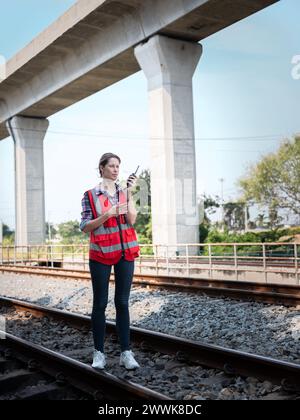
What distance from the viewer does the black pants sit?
4.64 metres

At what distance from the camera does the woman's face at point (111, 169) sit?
469 cm

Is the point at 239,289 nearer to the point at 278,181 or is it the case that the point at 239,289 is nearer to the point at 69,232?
the point at 278,181

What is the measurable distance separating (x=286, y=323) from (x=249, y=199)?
45.3 m

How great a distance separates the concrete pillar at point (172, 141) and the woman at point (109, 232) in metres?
17.1

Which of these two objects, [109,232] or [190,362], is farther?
[190,362]

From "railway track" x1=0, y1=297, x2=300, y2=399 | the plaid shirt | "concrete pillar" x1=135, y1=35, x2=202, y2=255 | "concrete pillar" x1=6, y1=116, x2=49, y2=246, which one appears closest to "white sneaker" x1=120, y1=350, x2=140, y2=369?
"railway track" x1=0, y1=297, x2=300, y2=399

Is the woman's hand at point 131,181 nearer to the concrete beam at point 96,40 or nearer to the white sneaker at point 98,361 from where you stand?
the white sneaker at point 98,361

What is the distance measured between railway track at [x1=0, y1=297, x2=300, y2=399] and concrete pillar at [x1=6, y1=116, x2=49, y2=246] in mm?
30318

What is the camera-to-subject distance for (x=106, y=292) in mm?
4738

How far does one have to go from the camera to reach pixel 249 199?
51.9m

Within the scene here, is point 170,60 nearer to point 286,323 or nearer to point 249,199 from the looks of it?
point 286,323

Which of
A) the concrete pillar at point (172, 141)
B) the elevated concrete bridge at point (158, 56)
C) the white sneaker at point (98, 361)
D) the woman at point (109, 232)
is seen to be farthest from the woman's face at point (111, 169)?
the concrete pillar at point (172, 141)

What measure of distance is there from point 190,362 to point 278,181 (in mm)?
45085

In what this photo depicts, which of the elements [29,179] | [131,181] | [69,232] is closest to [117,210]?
[131,181]
